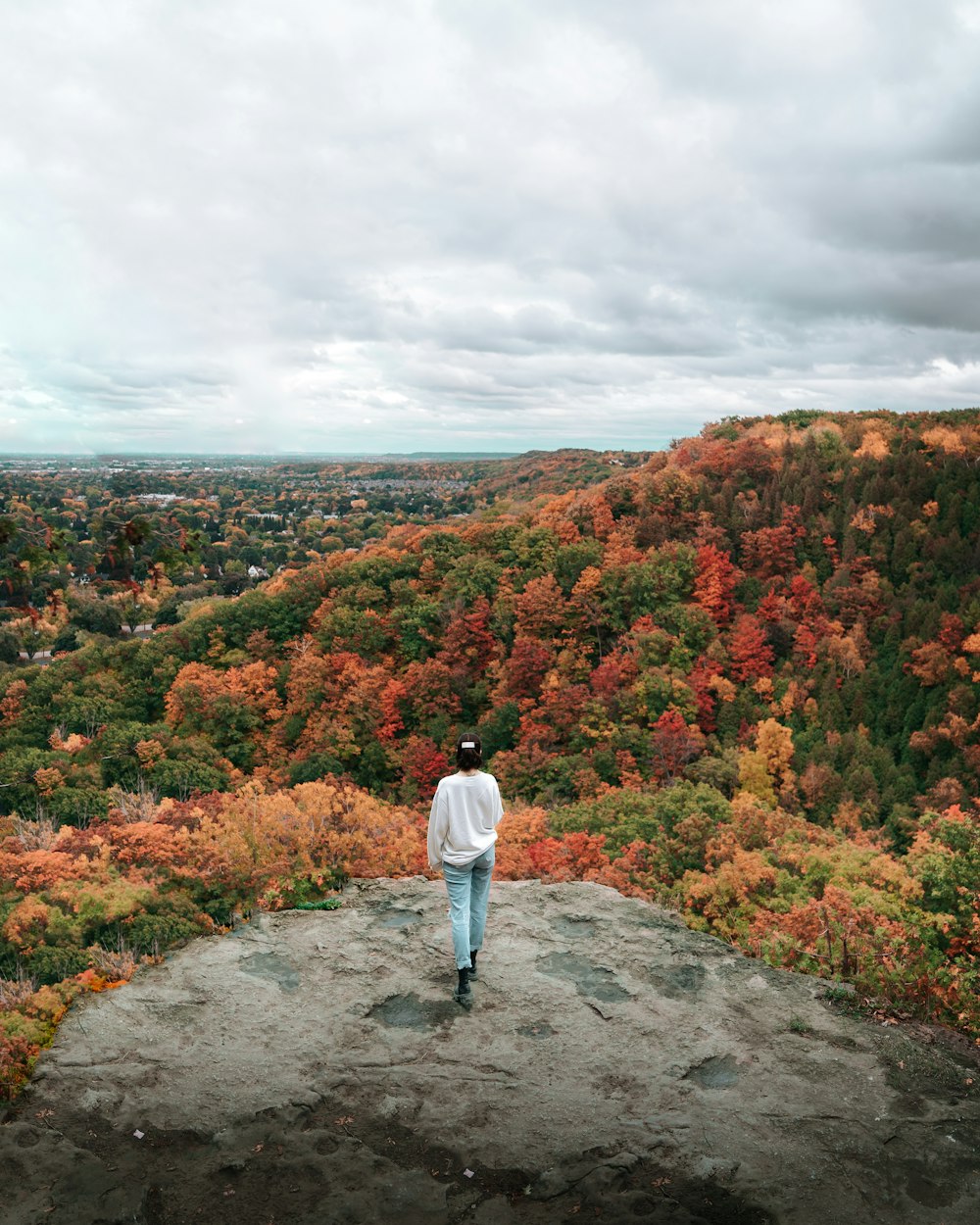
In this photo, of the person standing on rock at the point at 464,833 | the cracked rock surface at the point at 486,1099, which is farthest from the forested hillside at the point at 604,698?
the person standing on rock at the point at 464,833

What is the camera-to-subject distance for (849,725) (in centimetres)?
3662

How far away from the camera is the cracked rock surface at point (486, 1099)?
→ 4.64 meters

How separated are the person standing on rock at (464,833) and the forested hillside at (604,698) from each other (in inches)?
152

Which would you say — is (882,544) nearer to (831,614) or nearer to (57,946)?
(831,614)

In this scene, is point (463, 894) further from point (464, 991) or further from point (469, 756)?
point (469, 756)

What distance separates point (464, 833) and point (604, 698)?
107ft

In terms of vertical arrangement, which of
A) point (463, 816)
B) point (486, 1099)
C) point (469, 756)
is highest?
point (469, 756)

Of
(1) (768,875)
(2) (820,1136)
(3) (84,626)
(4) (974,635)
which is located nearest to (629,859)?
(1) (768,875)

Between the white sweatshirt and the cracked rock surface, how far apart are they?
4.54 feet

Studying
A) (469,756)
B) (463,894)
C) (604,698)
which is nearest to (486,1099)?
(463,894)

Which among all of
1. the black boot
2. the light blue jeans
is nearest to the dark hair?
the light blue jeans

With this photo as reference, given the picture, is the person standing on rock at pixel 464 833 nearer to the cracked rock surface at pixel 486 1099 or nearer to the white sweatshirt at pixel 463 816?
the white sweatshirt at pixel 463 816

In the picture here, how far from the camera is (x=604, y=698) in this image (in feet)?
127

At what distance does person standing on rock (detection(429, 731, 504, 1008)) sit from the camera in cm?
666
